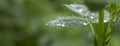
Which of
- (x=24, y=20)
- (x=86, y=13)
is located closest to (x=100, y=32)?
(x=86, y=13)

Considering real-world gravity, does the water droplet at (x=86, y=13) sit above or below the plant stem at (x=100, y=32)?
above

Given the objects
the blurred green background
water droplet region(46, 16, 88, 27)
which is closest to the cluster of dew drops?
water droplet region(46, 16, 88, 27)

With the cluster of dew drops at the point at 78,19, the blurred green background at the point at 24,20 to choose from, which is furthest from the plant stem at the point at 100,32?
the blurred green background at the point at 24,20

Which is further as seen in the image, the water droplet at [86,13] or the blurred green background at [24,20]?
the blurred green background at [24,20]

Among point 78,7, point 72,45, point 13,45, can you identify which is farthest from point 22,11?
point 78,7

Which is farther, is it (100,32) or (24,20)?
(24,20)

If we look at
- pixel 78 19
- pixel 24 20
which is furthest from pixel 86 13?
pixel 24 20

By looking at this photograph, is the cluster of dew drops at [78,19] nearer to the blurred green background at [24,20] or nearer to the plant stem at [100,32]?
the plant stem at [100,32]

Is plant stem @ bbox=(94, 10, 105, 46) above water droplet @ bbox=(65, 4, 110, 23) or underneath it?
underneath

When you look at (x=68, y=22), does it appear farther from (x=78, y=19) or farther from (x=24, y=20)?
(x=24, y=20)

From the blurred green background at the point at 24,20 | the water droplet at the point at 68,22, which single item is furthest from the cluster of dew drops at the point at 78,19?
the blurred green background at the point at 24,20

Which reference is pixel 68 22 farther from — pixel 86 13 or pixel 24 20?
pixel 24 20

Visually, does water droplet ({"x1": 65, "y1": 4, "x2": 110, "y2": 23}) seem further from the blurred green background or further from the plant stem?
the blurred green background
